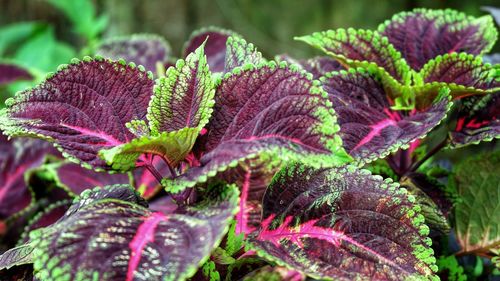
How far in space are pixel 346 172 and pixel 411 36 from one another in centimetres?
33

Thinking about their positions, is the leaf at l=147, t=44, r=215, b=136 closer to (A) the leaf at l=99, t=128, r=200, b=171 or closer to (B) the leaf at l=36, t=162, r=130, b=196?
(A) the leaf at l=99, t=128, r=200, b=171

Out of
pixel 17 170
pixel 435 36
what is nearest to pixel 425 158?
pixel 435 36

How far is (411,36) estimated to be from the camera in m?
0.90

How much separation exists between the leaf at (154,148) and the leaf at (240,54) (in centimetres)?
12

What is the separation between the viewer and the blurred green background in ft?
10.3

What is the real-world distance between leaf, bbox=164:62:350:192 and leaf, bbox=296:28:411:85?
22 cm

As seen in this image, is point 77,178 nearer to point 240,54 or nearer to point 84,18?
point 240,54

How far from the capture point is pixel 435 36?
903 mm

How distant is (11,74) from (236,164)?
0.89 meters

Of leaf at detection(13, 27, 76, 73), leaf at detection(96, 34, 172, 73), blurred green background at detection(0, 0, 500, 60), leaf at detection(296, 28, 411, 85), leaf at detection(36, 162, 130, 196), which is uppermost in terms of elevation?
blurred green background at detection(0, 0, 500, 60)

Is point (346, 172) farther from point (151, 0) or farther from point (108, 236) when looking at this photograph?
point (151, 0)

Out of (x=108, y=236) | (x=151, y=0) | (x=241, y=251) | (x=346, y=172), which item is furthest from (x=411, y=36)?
(x=151, y=0)

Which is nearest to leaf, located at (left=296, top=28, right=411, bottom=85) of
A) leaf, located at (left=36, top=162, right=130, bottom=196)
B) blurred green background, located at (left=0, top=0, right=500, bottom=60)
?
leaf, located at (left=36, top=162, right=130, bottom=196)

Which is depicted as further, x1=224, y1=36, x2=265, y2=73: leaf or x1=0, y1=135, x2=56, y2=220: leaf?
x1=0, y1=135, x2=56, y2=220: leaf
